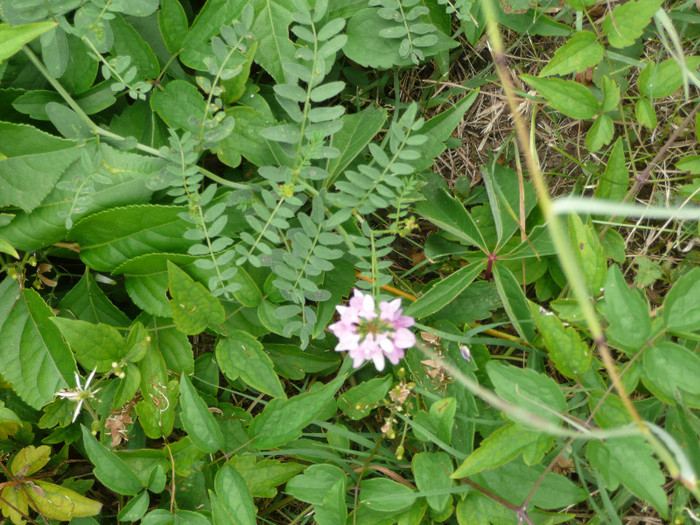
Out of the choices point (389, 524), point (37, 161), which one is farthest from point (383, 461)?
point (37, 161)

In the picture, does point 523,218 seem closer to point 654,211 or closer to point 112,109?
point 654,211

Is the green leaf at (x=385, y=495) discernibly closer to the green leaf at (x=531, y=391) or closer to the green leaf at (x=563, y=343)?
the green leaf at (x=531, y=391)

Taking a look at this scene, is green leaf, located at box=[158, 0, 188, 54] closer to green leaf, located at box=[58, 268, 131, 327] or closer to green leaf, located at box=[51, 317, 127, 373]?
green leaf, located at box=[58, 268, 131, 327]

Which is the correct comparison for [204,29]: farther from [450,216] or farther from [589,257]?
[589,257]

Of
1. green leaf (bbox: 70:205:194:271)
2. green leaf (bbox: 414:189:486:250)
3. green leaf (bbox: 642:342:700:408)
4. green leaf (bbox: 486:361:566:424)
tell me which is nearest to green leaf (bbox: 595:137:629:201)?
green leaf (bbox: 414:189:486:250)

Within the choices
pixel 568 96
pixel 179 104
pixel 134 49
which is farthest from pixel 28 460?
pixel 568 96

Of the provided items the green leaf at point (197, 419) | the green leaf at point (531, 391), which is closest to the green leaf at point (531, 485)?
the green leaf at point (531, 391)
